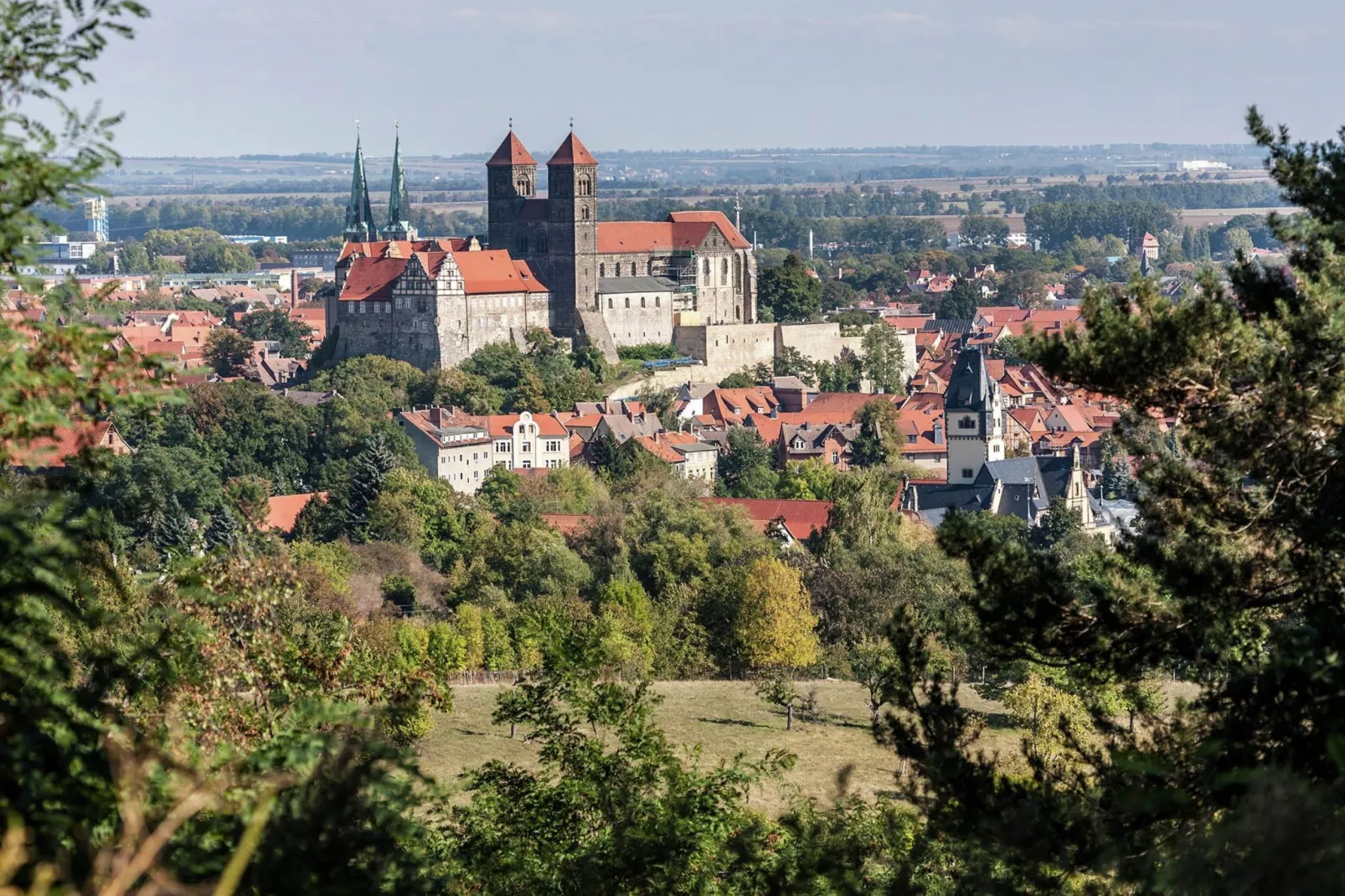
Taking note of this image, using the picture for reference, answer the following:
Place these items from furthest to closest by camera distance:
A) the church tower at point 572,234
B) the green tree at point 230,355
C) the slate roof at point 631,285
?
the green tree at point 230,355 < the slate roof at point 631,285 < the church tower at point 572,234

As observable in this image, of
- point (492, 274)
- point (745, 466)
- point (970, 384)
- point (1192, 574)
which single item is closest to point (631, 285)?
point (492, 274)

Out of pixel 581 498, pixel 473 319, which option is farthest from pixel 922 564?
pixel 473 319

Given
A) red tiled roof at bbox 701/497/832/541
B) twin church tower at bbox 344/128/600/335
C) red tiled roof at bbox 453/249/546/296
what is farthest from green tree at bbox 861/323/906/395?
red tiled roof at bbox 701/497/832/541

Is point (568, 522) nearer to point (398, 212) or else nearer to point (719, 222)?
point (719, 222)

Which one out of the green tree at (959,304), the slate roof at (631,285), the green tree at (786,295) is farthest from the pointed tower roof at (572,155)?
the green tree at (959,304)

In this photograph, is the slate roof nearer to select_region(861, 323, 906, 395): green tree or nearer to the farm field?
select_region(861, 323, 906, 395): green tree

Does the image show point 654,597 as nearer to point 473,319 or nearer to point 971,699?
point 971,699

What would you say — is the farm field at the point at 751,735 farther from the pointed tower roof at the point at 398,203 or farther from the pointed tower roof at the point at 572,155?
the pointed tower roof at the point at 398,203
